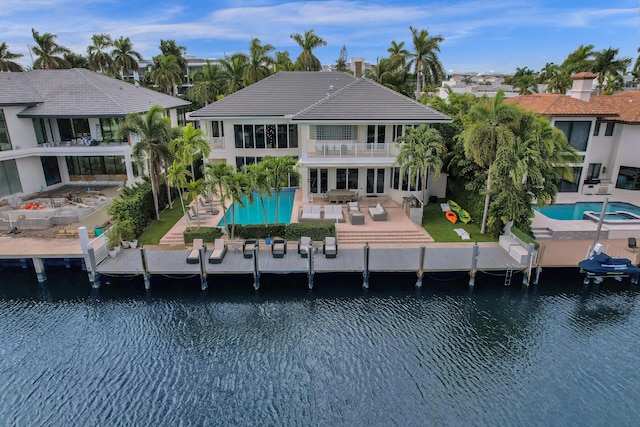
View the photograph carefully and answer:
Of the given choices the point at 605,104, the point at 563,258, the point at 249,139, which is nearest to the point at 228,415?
the point at 563,258

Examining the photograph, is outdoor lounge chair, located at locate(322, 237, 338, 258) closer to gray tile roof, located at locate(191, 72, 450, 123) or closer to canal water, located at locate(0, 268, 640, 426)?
canal water, located at locate(0, 268, 640, 426)

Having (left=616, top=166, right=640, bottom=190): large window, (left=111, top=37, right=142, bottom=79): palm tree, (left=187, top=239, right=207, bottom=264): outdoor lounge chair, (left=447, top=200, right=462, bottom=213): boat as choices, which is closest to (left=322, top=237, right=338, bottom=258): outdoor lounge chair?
(left=187, top=239, right=207, bottom=264): outdoor lounge chair

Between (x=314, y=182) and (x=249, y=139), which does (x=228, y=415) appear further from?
(x=249, y=139)

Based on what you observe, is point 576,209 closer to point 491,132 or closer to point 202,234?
point 491,132

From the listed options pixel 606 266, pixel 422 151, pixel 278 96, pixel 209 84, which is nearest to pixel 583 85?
pixel 422 151

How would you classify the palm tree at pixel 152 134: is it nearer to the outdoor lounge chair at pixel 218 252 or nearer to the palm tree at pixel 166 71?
the outdoor lounge chair at pixel 218 252
